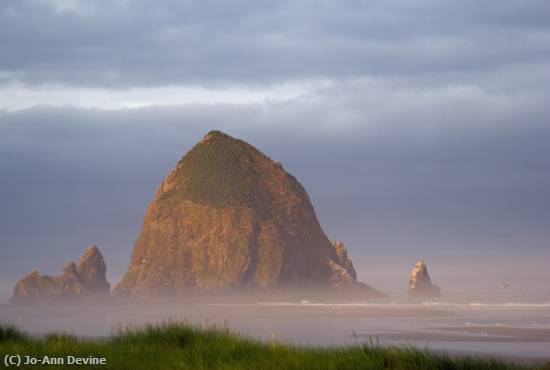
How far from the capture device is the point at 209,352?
1730cm

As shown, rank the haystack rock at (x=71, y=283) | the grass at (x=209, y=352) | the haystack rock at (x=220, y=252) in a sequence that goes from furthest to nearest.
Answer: the haystack rock at (x=220, y=252), the haystack rock at (x=71, y=283), the grass at (x=209, y=352)

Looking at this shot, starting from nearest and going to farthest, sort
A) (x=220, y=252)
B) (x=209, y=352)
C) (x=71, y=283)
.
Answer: (x=209, y=352)
(x=71, y=283)
(x=220, y=252)

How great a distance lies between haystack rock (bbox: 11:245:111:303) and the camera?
180m

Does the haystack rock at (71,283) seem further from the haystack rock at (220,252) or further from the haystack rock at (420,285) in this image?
the haystack rock at (420,285)

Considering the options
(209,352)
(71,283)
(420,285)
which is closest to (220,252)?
(71,283)

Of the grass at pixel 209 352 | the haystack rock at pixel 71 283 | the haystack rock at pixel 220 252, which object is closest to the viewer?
the grass at pixel 209 352

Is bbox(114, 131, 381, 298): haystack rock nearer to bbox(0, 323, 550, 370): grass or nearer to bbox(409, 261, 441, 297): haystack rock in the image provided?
bbox(409, 261, 441, 297): haystack rock

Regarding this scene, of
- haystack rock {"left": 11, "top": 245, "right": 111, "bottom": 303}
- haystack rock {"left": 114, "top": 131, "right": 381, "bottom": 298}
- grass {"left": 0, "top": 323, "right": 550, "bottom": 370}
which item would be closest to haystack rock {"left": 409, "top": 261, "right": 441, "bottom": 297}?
haystack rock {"left": 114, "top": 131, "right": 381, "bottom": 298}

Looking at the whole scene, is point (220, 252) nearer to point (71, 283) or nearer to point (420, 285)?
point (71, 283)

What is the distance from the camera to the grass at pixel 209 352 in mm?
15336

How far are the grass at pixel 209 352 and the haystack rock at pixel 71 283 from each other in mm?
166033

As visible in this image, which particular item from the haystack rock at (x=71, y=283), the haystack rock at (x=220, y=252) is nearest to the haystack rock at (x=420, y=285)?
the haystack rock at (x=220, y=252)

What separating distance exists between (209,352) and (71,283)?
176 metres

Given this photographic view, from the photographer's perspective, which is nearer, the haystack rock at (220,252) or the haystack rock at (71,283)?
the haystack rock at (71,283)
